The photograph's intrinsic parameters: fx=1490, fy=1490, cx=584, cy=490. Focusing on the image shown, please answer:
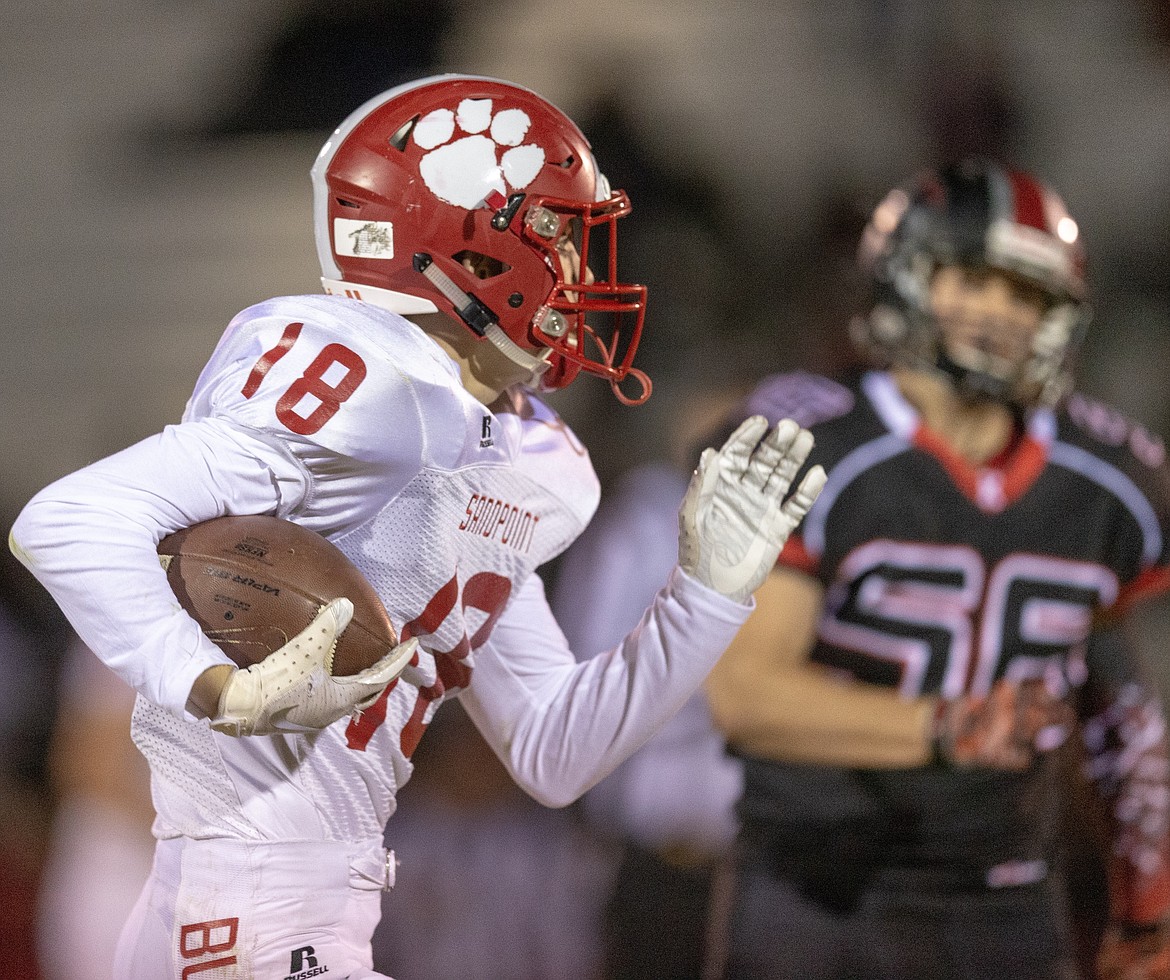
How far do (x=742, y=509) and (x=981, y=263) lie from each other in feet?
4.35

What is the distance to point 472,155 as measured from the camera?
197 cm

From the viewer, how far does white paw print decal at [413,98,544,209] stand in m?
1.96

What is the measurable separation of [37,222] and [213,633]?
492cm

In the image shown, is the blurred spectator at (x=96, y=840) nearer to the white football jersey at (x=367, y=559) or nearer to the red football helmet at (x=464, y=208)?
the white football jersey at (x=367, y=559)

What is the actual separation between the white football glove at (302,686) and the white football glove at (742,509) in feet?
1.50

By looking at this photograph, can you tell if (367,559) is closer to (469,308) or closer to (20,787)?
(469,308)

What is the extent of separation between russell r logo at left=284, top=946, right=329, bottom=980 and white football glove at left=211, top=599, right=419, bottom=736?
1.13 ft

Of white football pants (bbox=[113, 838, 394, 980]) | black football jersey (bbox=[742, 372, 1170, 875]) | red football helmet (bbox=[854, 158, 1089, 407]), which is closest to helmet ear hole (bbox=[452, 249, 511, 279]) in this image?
white football pants (bbox=[113, 838, 394, 980])

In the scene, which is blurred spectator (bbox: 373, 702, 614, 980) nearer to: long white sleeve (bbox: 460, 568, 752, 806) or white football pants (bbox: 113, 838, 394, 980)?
long white sleeve (bbox: 460, 568, 752, 806)

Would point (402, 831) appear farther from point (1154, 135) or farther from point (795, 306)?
point (1154, 135)

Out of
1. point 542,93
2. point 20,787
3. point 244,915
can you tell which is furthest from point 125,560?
point 542,93

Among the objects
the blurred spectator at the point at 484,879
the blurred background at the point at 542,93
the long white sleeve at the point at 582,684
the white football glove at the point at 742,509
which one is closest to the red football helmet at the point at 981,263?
the white football glove at the point at 742,509

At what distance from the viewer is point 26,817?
380 centimetres

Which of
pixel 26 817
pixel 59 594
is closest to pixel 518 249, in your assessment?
pixel 59 594
